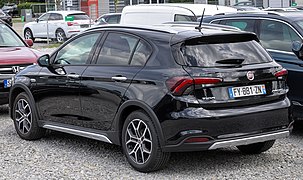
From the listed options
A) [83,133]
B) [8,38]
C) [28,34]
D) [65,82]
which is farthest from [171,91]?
[28,34]

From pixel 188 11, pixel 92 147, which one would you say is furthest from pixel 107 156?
pixel 188 11

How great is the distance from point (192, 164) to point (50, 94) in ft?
7.20

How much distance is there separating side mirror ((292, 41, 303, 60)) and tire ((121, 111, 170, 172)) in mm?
2659

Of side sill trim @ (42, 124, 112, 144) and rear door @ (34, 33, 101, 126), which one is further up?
rear door @ (34, 33, 101, 126)

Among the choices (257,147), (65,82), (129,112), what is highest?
(65,82)

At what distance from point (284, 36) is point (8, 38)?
5.89 meters

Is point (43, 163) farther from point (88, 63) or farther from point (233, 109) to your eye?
point (233, 109)

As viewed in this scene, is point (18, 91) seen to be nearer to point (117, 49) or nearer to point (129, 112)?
point (117, 49)

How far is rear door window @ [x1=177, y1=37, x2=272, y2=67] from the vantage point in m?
6.55

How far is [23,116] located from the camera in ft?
28.5

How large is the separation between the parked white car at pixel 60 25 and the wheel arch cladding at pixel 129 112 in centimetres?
2230

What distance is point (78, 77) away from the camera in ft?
24.9

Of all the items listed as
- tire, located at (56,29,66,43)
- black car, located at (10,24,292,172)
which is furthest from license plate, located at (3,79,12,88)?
tire, located at (56,29,66,43)

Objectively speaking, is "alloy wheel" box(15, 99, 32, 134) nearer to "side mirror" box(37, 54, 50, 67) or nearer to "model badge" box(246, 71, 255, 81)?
"side mirror" box(37, 54, 50, 67)
